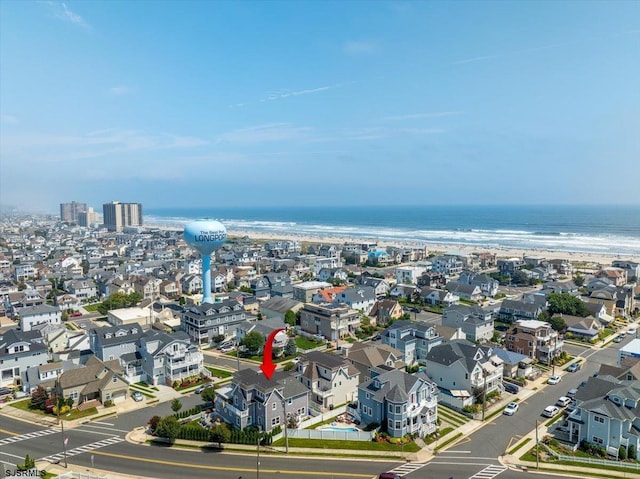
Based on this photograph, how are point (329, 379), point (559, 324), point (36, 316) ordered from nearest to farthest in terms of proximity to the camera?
1. point (329, 379)
2. point (559, 324)
3. point (36, 316)

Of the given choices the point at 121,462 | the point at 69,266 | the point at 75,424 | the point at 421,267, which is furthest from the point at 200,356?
the point at 69,266

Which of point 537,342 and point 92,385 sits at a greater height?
point 537,342

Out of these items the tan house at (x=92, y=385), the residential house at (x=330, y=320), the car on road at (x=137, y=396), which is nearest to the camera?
the tan house at (x=92, y=385)

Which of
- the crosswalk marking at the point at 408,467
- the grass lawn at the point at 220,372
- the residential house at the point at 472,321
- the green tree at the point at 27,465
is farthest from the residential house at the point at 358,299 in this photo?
the green tree at the point at 27,465

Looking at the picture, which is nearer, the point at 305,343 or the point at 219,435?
the point at 219,435

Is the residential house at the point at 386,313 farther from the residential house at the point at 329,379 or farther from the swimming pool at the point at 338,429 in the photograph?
the swimming pool at the point at 338,429

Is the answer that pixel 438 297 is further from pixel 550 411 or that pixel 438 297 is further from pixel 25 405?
pixel 25 405

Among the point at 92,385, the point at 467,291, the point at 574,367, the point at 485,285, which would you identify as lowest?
the point at 574,367

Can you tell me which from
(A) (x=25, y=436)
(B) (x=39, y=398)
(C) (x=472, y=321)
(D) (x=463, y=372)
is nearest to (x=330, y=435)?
(D) (x=463, y=372)
